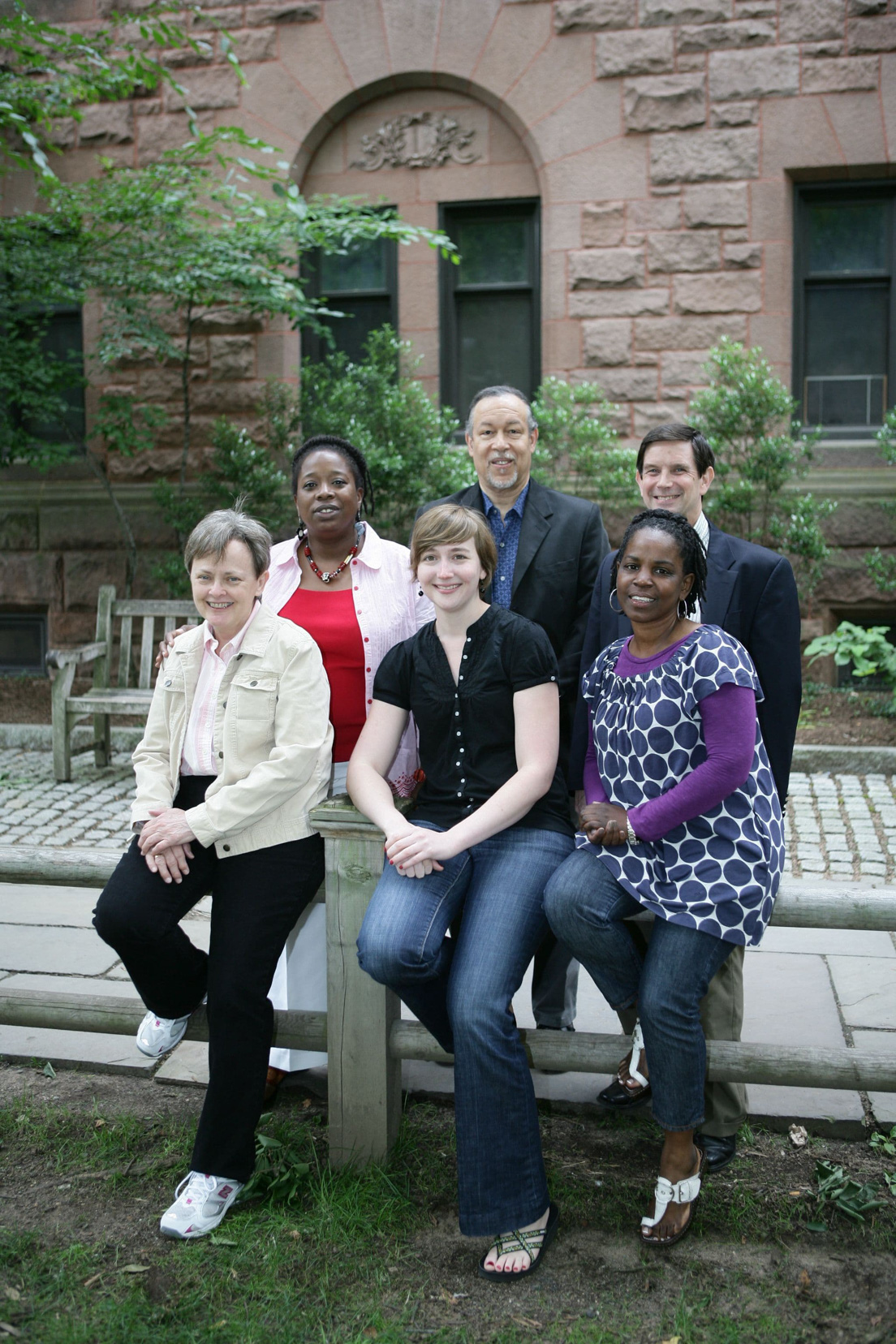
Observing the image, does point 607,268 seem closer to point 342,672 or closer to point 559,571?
point 559,571

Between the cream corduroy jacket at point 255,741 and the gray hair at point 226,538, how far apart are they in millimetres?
168

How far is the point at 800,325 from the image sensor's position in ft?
28.4

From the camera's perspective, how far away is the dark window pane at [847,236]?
28.1ft

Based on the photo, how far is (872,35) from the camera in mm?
7926

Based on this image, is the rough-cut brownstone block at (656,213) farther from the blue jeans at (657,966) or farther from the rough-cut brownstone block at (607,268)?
the blue jeans at (657,966)

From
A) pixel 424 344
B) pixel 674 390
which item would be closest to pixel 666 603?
pixel 674 390

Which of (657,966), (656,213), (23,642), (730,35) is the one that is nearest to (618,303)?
(656,213)

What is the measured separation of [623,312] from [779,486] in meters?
1.81

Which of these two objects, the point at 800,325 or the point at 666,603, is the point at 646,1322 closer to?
the point at 666,603

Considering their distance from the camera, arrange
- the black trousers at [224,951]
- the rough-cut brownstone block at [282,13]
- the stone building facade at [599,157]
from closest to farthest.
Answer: the black trousers at [224,951] < the stone building facade at [599,157] < the rough-cut brownstone block at [282,13]

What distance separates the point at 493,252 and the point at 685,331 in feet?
5.83

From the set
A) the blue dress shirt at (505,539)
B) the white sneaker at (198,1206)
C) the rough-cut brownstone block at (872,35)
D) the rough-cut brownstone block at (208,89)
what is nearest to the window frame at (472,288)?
the rough-cut brownstone block at (208,89)

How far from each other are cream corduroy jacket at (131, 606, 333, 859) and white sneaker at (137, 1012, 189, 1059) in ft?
1.64

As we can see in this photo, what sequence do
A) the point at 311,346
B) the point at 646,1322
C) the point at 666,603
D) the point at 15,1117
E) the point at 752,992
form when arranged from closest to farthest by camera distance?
the point at 646,1322 < the point at 666,603 < the point at 15,1117 < the point at 752,992 < the point at 311,346
